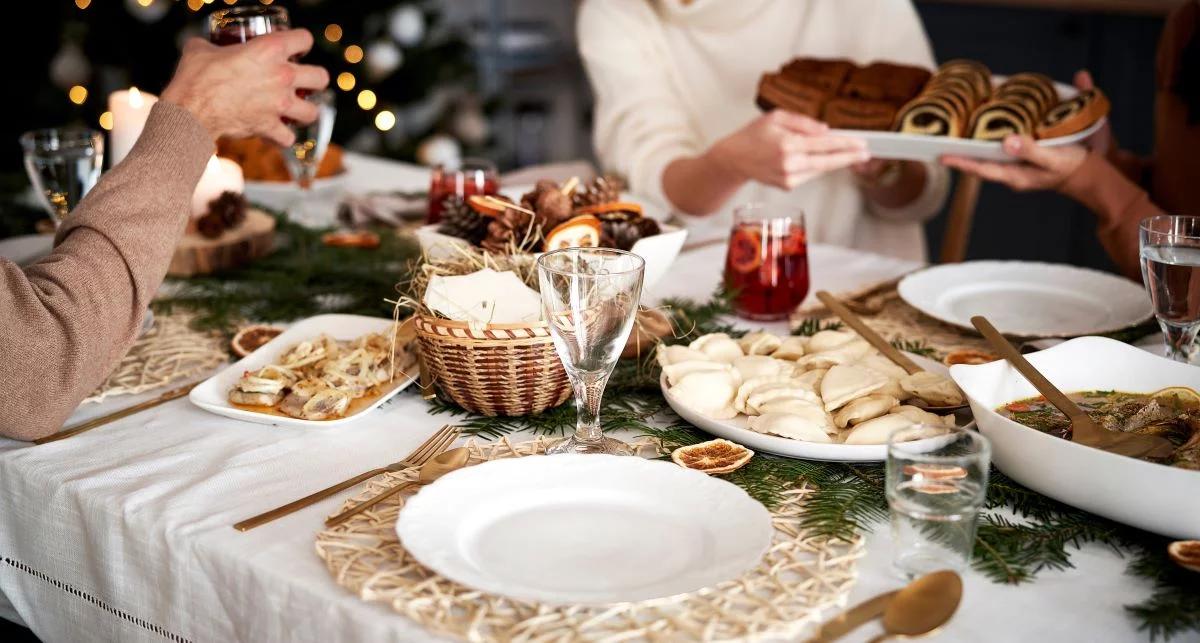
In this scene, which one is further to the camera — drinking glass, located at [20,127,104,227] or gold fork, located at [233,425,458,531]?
drinking glass, located at [20,127,104,227]

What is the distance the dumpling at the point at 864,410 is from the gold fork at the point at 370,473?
34 cm

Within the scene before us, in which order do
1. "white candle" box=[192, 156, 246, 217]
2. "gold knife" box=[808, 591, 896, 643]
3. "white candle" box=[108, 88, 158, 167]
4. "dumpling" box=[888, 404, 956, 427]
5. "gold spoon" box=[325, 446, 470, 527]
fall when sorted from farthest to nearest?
"white candle" box=[192, 156, 246, 217], "white candle" box=[108, 88, 158, 167], "dumpling" box=[888, 404, 956, 427], "gold spoon" box=[325, 446, 470, 527], "gold knife" box=[808, 591, 896, 643]

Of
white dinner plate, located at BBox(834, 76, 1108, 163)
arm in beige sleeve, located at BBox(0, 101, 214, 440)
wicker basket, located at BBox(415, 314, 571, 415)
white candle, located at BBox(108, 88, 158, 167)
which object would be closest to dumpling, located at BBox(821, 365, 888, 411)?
wicker basket, located at BBox(415, 314, 571, 415)

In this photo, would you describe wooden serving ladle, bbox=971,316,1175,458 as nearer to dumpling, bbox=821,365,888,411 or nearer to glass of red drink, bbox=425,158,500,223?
dumpling, bbox=821,365,888,411

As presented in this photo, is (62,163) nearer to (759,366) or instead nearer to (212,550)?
(212,550)

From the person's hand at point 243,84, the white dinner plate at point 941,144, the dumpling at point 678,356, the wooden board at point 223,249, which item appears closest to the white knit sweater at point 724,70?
the white dinner plate at point 941,144

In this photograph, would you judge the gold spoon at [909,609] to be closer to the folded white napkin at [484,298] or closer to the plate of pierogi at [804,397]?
the plate of pierogi at [804,397]

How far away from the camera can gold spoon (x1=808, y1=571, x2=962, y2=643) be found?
2.15 feet

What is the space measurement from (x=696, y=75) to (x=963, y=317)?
1.29 metres

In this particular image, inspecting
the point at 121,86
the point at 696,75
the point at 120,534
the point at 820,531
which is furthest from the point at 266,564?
the point at 121,86

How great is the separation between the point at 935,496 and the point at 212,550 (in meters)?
0.52

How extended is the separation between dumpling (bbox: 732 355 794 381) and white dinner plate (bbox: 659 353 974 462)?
0.18ft

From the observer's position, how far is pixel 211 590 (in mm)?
793

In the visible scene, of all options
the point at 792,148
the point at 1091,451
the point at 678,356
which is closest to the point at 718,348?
the point at 678,356
